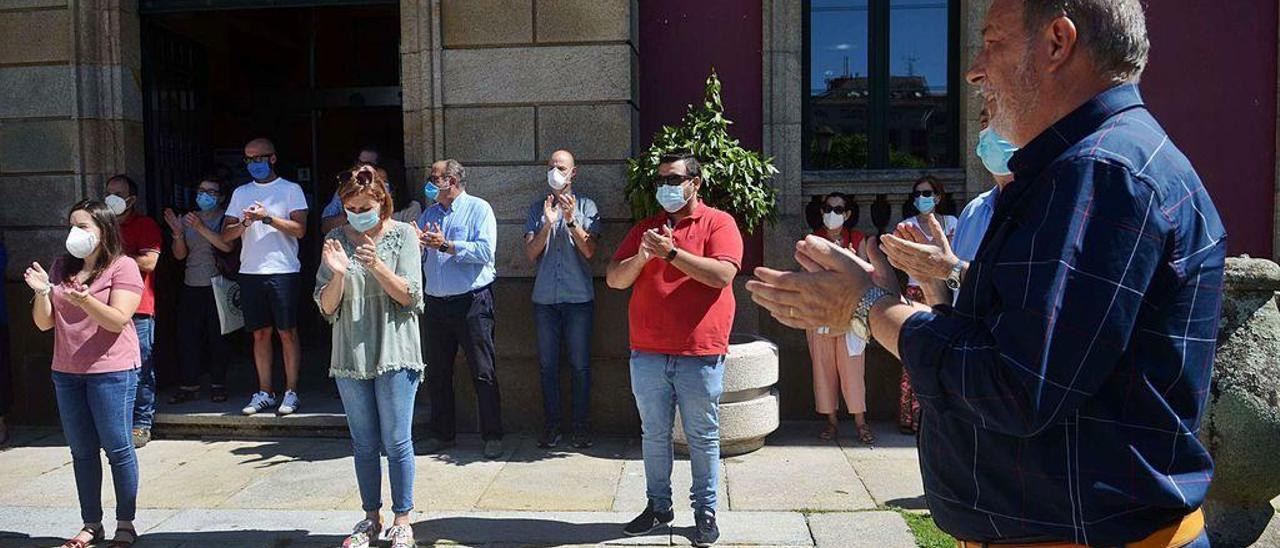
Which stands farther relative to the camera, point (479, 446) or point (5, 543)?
point (479, 446)

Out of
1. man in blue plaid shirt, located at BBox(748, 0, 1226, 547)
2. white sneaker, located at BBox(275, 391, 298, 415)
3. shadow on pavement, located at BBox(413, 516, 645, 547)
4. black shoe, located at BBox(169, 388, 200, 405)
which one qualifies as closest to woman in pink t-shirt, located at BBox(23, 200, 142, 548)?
shadow on pavement, located at BBox(413, 516, 645, 547)

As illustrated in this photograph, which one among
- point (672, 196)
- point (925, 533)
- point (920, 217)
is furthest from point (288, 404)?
point (920, 217)

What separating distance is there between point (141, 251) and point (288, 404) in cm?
167

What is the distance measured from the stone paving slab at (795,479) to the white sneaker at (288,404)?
362 cm

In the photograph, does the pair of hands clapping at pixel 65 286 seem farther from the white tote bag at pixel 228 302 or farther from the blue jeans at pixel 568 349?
the blue jeans at pixel 568 349

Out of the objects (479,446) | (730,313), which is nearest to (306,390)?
(479,446)

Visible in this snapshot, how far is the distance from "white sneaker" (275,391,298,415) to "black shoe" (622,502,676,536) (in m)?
3.77

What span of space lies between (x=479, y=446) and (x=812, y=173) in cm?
360

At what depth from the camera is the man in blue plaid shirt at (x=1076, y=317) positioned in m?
1.78

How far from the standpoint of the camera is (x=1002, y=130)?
217 centimetres

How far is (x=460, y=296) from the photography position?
7562mm

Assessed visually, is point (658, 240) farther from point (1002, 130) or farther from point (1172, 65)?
point (1172, 65)

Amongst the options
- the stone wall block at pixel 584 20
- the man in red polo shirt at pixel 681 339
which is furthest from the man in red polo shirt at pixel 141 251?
the man in red polo shirt at pixel 681 339

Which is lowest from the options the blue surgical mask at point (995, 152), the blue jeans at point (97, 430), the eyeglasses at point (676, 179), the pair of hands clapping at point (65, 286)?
the blue jeans at point (97, 430)
